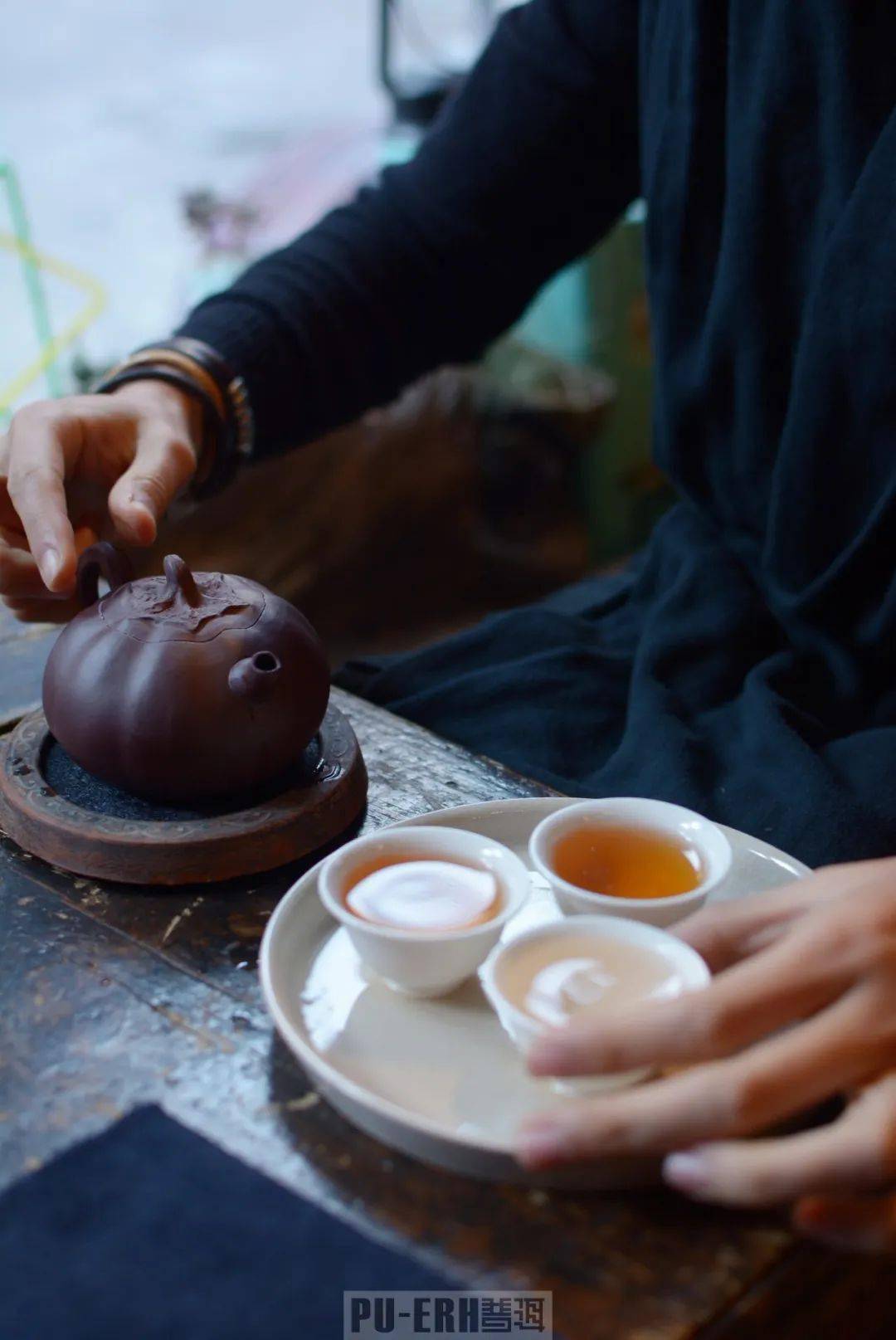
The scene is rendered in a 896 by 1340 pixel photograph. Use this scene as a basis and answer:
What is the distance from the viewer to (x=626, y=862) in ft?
2.79

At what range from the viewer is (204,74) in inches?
144

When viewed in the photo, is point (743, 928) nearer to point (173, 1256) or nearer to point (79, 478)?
point (173, 1256)

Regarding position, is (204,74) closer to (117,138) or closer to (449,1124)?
(117,138)

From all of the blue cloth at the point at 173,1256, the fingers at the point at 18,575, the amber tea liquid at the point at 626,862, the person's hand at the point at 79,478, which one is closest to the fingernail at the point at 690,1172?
the blue cloth at the point at 173,1256

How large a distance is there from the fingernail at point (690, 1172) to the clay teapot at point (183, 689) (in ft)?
1.55

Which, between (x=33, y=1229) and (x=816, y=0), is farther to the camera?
(x=816, y=0)

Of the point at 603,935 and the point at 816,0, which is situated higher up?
the point at 816,0

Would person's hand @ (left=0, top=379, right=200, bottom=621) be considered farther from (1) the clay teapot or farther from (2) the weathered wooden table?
(2) the weathered wooden table

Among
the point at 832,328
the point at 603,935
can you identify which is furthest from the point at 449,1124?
the point at 832,328

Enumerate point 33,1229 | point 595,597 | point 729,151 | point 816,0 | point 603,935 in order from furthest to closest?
point 595,597 < point 729,151 < point 816,0 < point 603,935 < point 33,1229

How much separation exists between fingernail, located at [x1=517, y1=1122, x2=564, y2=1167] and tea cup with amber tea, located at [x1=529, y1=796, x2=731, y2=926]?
204mm

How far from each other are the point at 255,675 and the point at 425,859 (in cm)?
20

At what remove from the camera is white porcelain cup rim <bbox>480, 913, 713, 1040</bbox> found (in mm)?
666

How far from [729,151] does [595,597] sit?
555 mm
